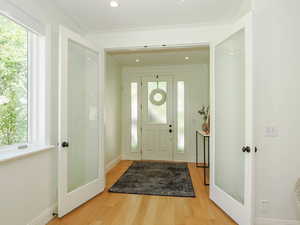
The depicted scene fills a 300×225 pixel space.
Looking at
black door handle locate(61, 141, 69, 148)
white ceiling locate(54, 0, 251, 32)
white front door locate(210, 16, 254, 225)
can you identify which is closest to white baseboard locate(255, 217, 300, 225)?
white front door locate(210, 16, 254, 225)

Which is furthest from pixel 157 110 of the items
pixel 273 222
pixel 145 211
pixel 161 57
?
pixel 273 222

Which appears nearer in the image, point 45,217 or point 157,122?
point 45,217

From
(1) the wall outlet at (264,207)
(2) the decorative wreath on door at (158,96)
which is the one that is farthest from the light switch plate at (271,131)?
(2) the decorative wreath on door at (158,96)

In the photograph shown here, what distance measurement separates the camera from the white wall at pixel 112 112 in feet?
12.6

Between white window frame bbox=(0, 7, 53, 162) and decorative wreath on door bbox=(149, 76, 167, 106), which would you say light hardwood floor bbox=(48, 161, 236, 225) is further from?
decorative wreath on door bbox=(149, 76, 167, 106)

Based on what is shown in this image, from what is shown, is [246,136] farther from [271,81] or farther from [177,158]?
[177,158]

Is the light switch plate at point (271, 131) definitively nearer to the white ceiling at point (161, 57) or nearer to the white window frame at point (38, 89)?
the white ceiling at point (161, 57)

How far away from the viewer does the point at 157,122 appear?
4781 millimetres

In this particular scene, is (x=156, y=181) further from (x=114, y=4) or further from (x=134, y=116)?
(x=114, y=4)

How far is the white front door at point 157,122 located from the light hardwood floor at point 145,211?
2061 millimetres

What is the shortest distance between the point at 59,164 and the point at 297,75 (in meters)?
2.94

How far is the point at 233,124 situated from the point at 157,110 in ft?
9.14

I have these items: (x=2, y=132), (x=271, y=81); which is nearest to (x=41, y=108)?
(x=2, y=132)

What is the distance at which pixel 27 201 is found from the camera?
5.75 feet
